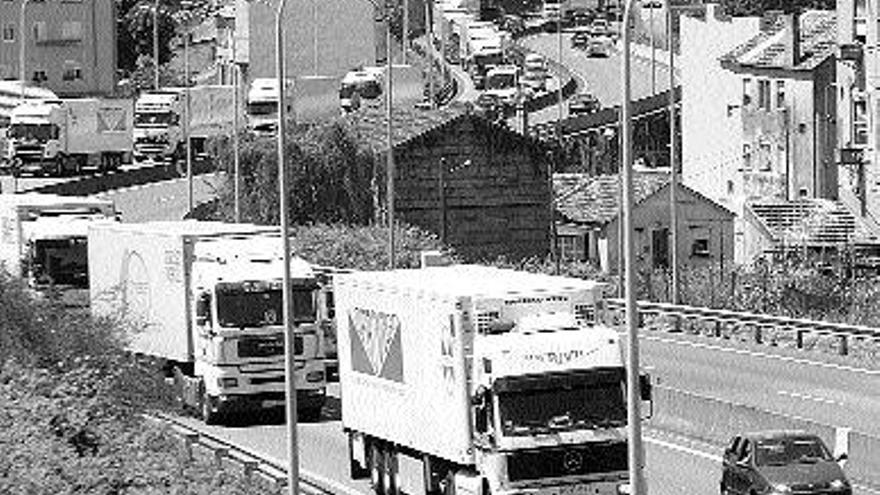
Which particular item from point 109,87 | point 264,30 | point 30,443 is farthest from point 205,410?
point 109,87

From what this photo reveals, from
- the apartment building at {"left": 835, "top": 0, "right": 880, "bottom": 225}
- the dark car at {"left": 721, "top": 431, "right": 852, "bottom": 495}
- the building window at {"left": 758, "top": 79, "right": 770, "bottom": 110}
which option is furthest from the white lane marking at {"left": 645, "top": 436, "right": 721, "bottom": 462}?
the building window at {"left": 758, "top": 79, "right": 770, "bottom": 110}

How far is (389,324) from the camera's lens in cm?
4219

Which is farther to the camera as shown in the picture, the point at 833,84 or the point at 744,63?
the point at 744,63

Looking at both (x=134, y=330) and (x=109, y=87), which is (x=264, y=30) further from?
(x=134, y=330)

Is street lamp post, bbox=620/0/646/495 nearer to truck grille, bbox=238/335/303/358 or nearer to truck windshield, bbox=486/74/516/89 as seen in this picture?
truck grille, bbox=238/335/303/358

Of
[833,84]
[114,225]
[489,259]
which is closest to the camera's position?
[114,225]

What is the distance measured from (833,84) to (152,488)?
6453cm

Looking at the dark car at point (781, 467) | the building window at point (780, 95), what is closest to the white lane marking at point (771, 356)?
the dark car at point (781, 467)

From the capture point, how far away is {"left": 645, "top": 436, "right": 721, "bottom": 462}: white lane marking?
47.5 meters

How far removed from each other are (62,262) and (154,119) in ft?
185

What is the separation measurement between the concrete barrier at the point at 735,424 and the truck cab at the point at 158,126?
2714 inches

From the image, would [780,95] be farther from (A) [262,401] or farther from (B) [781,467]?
→ (B) [781,467]

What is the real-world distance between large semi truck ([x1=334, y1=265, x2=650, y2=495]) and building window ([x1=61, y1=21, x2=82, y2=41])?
399 feet

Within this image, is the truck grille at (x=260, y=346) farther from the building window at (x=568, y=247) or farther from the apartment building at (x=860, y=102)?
the building window at (x=568, y=247)
